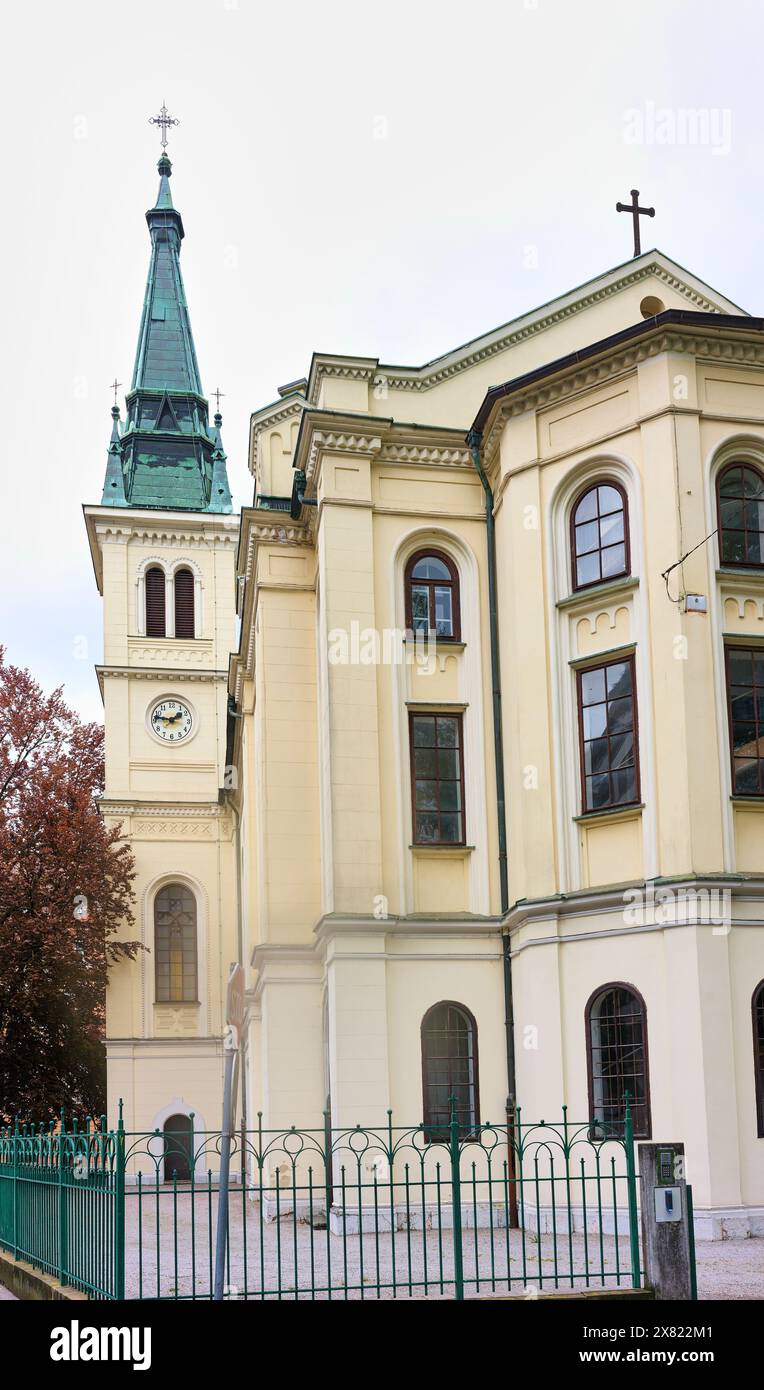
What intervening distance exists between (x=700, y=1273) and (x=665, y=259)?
1452 cm

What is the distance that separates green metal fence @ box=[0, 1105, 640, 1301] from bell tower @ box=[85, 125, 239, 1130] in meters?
17.3

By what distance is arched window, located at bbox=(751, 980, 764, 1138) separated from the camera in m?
17.9

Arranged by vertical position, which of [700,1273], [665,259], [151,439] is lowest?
[700,1273]

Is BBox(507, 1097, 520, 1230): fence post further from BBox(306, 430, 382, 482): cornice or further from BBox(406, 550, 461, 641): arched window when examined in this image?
BBox(306, 430, 382, 482): cornice

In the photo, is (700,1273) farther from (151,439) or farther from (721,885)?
(151,439)

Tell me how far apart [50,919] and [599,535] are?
21584 mm

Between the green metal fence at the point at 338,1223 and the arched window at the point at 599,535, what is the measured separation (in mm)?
6984

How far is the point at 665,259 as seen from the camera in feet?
75.4

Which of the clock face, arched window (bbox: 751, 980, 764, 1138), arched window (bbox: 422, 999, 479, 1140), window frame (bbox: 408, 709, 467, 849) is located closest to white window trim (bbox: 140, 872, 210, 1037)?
the clock face

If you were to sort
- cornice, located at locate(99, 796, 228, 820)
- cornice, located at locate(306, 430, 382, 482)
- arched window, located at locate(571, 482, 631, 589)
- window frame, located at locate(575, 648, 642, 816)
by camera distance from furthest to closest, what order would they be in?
cornice, located at locate(99, 796, 228, 820), cornice, located at locate(306, 430, 382, 482), arched window, located at locate(571, 482, 631, 589), window frame, located at locate(575, 648, 642, 816)

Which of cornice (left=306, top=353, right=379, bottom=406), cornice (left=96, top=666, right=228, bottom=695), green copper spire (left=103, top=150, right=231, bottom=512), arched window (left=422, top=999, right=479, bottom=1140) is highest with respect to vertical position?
green copper spire (left=103, top=150, right=231, bottom=512)

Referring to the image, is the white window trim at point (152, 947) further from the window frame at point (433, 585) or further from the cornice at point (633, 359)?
the cornice at point (633, 359)
